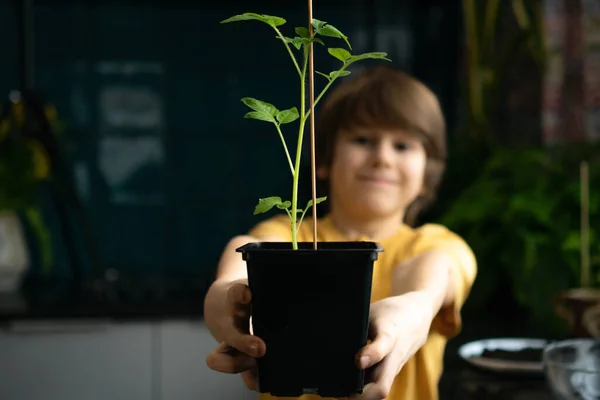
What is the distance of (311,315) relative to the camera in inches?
11.6

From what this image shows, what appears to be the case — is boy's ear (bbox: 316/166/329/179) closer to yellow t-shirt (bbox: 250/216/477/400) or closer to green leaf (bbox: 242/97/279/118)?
yellow t-shirt (bbox: 250/216/477/400)

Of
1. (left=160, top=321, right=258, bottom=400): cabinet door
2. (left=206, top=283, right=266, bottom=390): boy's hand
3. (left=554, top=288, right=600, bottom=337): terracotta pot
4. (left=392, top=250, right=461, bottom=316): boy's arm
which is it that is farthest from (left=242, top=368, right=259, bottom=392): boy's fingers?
(left=160, top=321, right=258, bottom=400): cabinet door

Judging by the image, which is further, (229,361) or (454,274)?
(454,274)

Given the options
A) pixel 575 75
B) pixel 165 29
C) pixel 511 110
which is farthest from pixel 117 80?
pixel 575 75

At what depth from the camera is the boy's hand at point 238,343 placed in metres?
0.29

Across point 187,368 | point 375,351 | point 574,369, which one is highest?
point 375,351

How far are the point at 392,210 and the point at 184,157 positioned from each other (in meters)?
1.62

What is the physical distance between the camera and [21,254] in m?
1.75

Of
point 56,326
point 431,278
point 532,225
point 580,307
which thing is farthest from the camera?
point 56,326

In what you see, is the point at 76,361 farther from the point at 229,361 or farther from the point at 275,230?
the point at 229,361

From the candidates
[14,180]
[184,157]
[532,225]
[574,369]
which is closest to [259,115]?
[574,369]

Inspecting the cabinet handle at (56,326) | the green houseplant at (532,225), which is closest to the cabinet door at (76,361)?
the cabinet handle at (56,326)

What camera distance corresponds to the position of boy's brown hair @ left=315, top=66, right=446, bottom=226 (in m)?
0.45

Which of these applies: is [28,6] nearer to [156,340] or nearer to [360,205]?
[156,340]
